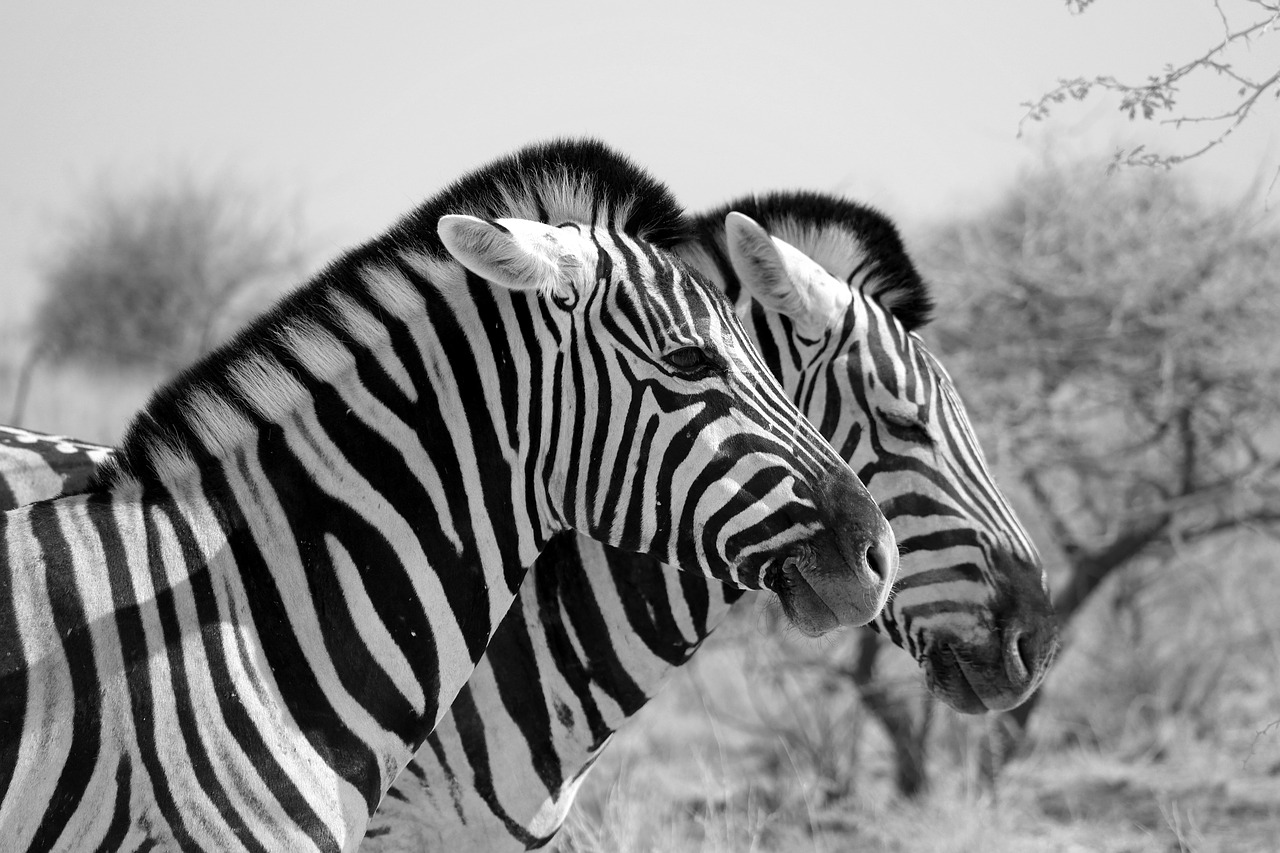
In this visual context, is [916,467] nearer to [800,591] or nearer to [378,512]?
[800,591]

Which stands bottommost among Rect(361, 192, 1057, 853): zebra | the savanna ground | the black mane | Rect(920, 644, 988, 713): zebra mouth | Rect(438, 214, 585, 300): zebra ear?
the savanna ground

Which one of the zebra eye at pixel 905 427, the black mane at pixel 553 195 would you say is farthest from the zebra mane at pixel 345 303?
the zebra eye at pixel 905 427

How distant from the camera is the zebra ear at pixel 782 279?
129 inches

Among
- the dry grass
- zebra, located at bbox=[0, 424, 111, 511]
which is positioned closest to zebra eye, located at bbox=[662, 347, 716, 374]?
zebra, located at bbox=[0, 424, 111, 511]

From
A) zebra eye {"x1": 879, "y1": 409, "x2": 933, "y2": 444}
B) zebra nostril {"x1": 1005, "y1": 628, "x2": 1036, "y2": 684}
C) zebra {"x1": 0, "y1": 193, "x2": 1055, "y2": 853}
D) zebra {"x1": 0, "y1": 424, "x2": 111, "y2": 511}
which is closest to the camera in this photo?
zebra {"x1": 0, "y1": 193, "x2": 1055, "y2": 853}

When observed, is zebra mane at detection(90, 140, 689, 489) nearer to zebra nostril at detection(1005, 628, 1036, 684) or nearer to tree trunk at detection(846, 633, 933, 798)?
zebra nostril at detection(1005, 628, 1036, 684)

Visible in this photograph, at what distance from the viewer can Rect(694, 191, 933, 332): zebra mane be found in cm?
372

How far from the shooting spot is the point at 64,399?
45.7 feet

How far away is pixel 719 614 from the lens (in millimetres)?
3324

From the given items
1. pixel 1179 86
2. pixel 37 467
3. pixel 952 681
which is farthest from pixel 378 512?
pixel 1179 86

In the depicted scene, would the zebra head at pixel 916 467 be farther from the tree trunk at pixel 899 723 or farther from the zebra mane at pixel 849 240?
the tree trunk at pixel 899 723

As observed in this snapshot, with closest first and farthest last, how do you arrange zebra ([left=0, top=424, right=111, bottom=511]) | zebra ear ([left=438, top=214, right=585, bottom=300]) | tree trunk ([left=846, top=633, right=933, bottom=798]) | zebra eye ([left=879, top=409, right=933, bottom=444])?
zebra ear ([left=438, top=214, right=585, bottom=300]) < zebra eye ([left=879, top=409, right=933, bottom=444]) < zebra ([left=0, top=424, right=111, bottom=511]) < tree trunk ([left=846, top=633, right=933, bottom=798])

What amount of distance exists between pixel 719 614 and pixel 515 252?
154 centimetres

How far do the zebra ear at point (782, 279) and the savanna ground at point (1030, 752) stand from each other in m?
1.67
